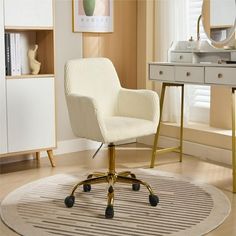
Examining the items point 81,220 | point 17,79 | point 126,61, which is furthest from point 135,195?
point 126,61

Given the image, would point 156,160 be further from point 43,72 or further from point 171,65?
point 43,72

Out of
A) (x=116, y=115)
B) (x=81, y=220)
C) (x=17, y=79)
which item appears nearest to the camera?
(x=81, y=220)

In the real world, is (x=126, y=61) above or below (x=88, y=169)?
above

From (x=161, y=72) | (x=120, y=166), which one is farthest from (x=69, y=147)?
(x=161, y=72)

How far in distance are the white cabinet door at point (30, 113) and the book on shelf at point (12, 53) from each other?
12 cm

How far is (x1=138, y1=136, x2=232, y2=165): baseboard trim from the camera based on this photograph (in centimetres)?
445

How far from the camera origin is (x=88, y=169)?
427 centimetres

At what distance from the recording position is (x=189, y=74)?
384 cm

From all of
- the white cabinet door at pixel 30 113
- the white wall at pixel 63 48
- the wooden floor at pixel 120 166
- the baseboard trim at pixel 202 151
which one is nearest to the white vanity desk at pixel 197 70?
the wooden floor at pixel 120 166

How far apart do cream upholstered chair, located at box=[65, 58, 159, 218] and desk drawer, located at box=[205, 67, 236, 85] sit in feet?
1.33

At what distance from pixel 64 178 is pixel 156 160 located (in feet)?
3.18

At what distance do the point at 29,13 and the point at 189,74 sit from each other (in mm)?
1367

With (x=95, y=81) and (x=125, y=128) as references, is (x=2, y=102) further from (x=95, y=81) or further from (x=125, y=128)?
(x=125, y=128)

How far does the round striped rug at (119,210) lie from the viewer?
9.45 ft
